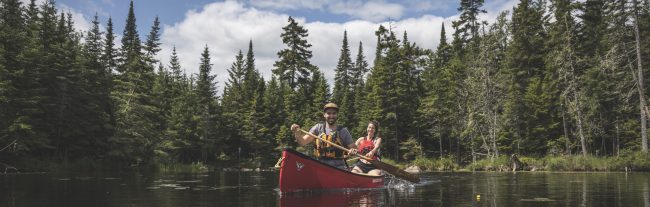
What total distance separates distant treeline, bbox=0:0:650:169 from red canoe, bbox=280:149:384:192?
79.7 feet

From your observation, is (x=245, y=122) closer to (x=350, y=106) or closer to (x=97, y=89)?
(x=350, y=106)

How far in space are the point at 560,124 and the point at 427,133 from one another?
14.1 metres

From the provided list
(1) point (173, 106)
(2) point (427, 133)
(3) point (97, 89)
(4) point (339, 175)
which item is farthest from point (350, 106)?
(4) point (339, 175)

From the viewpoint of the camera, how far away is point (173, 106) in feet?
174

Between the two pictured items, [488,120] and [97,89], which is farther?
[97,89]

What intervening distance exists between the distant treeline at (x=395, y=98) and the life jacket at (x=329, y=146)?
23.8 metres

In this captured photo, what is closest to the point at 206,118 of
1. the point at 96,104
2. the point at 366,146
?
the point at 96,104

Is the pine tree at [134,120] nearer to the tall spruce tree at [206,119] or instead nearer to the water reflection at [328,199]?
the tall spruce tree at [206,119]

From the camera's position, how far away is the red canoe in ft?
37.0

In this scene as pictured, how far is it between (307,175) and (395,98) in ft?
122

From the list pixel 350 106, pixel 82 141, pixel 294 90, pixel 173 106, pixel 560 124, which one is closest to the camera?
pixel 82 141

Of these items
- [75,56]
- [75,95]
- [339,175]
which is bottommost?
[339,175]

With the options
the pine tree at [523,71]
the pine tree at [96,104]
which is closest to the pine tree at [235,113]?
the pine tree at [96,104]

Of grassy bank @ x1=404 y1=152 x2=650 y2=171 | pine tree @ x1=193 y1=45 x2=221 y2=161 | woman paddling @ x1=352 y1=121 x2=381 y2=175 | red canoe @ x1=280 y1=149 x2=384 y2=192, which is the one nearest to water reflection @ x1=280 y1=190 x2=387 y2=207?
red canoe @ x1=280 y1=149 x2=384 y2=192
